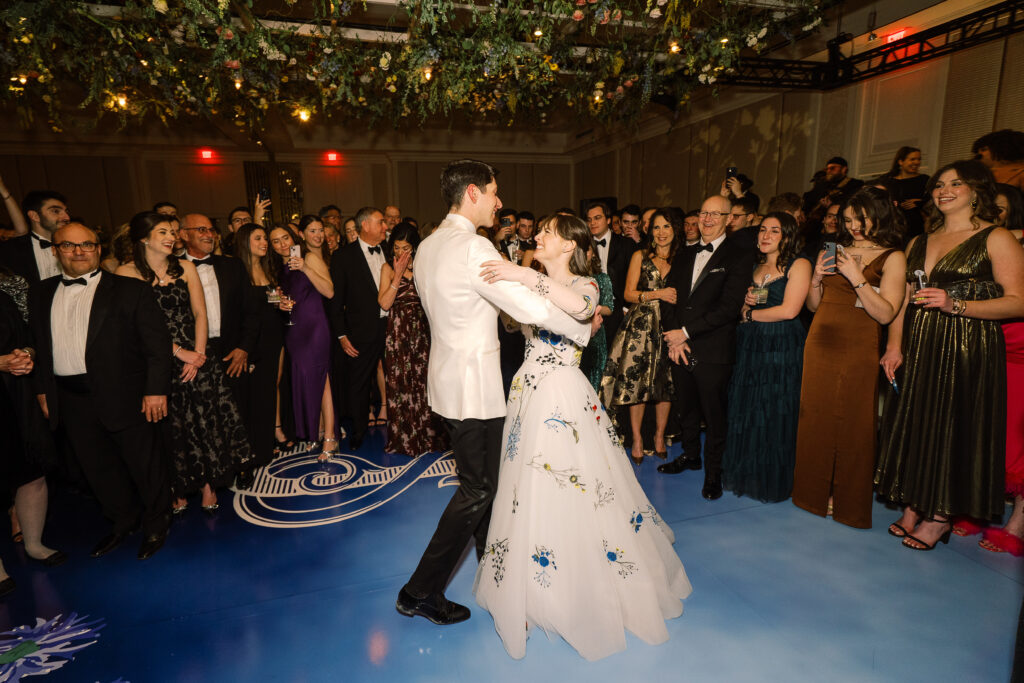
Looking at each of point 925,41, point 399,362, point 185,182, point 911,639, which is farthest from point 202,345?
point 185,182

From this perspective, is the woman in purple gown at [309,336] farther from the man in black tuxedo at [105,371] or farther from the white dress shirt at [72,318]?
the white dress shirt at [72,318]

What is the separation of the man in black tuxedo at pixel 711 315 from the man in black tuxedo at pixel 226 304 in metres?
2.72

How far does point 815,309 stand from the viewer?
2992mm

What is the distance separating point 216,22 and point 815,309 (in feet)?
15.0

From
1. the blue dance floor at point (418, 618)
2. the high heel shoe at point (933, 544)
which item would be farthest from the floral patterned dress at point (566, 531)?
the high heel shoe at point (933, 544)

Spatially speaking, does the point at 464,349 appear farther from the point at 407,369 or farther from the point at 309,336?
the point at 309,336

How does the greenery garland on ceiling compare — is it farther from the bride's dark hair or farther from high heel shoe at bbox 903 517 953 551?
high heel shoe at bbox 903 517 953 551

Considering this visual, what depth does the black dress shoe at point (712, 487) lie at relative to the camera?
3.18m

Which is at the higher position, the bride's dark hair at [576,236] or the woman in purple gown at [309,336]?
the bride's dark hair at [576,236]

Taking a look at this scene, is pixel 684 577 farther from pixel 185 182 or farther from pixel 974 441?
pixel 185 182

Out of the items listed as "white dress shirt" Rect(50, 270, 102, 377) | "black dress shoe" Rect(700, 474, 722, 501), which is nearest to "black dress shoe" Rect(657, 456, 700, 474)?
"black dress shoe" Rect(700, 474, 722, 501)

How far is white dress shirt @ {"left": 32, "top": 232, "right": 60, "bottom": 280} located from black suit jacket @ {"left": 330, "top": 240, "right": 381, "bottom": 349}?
5.61ft

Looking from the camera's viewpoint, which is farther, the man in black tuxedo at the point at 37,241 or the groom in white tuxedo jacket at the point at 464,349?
the man in black tuxedo at the point at 37,241

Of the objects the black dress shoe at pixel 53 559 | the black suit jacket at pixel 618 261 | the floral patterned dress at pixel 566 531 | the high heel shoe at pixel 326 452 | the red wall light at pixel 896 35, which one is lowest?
the black dress shoe at pixel 53 559
